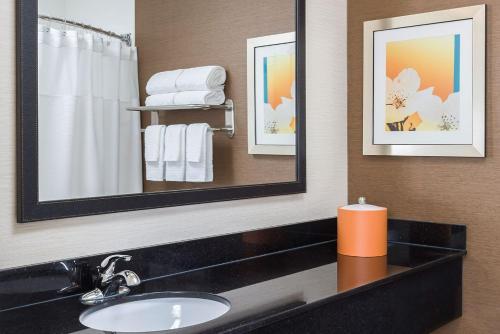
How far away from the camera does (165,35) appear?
1723mm

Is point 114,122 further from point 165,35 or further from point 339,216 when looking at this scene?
point 339,216

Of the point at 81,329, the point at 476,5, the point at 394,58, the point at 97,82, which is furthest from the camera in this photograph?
the point at 394,58

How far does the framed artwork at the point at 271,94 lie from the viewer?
2021 mm

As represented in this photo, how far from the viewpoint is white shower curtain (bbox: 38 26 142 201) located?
1460 mm

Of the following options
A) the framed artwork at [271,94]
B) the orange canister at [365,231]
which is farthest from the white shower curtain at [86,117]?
the orange canister at [365,231]

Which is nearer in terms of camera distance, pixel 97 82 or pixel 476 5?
pixel 97 82

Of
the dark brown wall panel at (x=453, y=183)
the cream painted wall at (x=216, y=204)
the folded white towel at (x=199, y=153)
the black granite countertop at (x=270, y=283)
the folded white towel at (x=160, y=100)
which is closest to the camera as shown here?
the black granite countertop at (x=270, y=283)

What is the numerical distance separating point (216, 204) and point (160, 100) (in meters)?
0.40

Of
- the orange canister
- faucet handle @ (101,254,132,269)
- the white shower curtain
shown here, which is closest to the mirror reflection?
the white shower curtain

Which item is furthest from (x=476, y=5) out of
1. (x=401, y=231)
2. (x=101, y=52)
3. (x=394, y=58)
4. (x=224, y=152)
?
(x=101, y=52)

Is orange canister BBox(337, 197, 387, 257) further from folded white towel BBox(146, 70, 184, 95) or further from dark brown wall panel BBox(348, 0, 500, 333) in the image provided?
folded white towel BBox(146, 70, 184, 95)

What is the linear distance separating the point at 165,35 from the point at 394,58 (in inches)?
36.7

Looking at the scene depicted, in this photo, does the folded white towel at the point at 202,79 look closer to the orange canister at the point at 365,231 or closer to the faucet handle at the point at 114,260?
the faucet handle at the point at 114,260

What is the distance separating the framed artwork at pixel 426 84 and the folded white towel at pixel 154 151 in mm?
933
